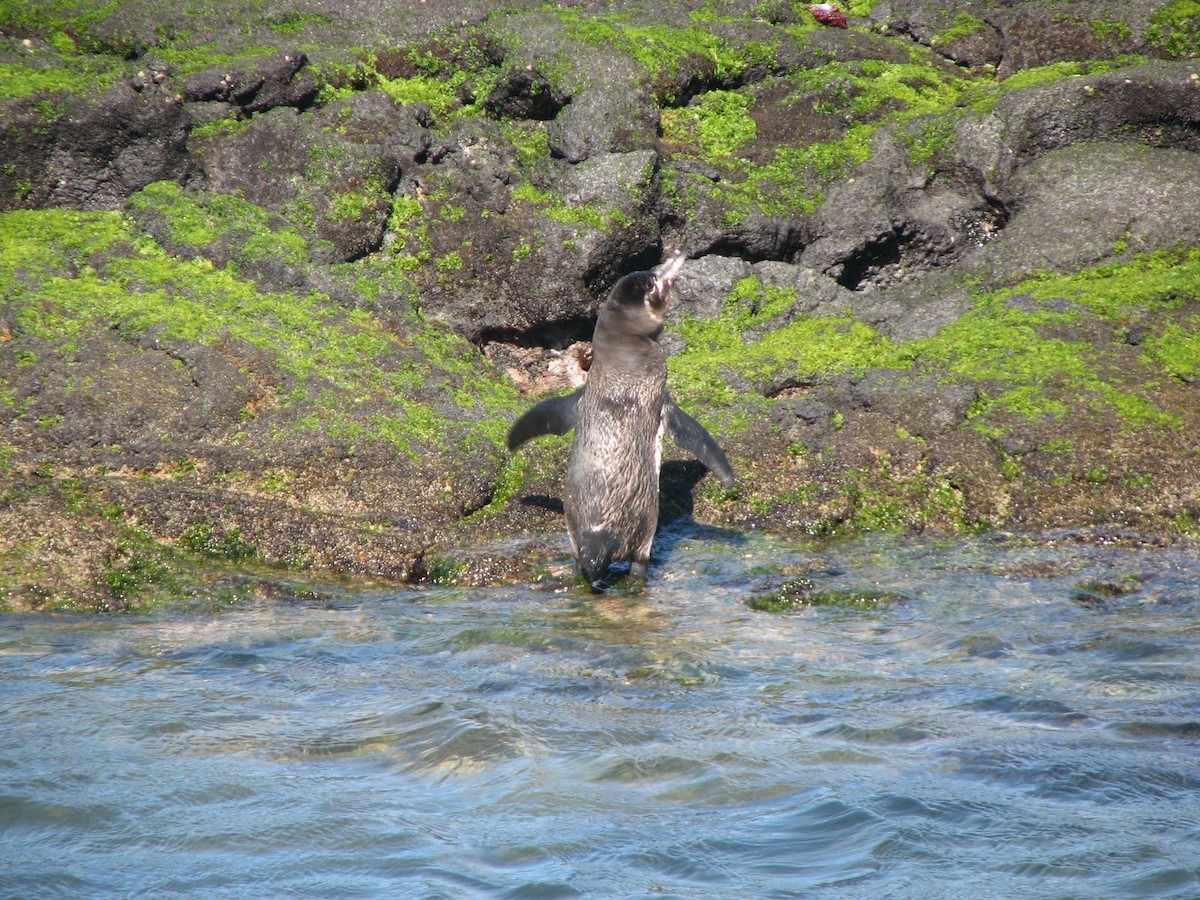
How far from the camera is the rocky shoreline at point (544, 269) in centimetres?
735

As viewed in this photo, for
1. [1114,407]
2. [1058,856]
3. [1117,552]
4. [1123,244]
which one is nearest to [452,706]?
[1058,856]

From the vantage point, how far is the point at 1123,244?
950 centimetres

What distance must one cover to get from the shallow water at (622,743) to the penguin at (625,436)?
429 millimetres

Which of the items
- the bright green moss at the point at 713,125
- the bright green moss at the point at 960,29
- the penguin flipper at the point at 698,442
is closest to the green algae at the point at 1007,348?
the penguin flipper at the point at 698,442

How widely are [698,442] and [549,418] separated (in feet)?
3.27

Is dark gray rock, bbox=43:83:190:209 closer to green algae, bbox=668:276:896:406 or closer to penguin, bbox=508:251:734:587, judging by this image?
green algae, bbox=668:276:896:406

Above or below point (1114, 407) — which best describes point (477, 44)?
above

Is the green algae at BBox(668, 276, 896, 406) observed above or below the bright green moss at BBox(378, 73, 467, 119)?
below

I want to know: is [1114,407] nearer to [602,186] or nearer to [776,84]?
[602,186]

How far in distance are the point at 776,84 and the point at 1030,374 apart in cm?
466

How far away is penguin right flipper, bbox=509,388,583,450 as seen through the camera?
7.49m

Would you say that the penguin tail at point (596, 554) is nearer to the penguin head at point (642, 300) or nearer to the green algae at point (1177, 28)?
the penguin head at point (642, 300)

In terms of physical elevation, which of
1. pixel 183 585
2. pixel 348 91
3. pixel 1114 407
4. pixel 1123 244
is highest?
pixel 348 91

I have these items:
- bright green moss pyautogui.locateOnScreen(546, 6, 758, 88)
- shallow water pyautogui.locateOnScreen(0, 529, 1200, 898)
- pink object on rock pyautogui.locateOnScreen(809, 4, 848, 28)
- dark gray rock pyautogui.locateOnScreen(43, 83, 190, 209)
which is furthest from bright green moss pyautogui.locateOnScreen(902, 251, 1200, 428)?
dark gray rock pyautogui.locateOnScreen(43, 83, 190, 209)
